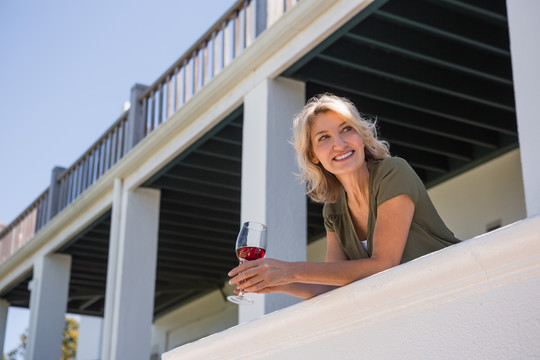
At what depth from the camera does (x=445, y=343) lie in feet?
6.54

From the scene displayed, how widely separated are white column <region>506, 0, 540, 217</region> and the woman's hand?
147cm

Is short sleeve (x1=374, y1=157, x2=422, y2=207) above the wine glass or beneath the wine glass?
above

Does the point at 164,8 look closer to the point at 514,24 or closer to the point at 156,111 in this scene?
the point at 156,111

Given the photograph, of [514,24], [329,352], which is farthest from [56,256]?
[329,352]

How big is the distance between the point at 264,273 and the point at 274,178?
10.9 ft

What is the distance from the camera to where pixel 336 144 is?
2781mm

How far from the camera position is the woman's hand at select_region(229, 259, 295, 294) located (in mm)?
2430

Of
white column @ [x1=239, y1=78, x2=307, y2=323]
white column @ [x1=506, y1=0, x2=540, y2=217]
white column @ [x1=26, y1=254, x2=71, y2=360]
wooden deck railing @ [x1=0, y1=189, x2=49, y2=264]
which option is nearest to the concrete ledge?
white column @ [x1=506, y1=0, x2=540, y2=217]

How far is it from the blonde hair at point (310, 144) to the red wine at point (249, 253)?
43 centimetres

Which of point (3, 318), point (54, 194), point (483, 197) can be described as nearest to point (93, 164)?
point (54, 194)

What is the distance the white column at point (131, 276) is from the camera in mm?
7770

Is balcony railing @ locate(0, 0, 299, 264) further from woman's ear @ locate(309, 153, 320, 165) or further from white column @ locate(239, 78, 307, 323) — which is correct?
woman's ear @ locate(309, 153, 320, 165)

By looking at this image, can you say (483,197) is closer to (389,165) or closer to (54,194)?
(389,165)

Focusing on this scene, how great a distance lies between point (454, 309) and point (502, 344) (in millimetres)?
181
